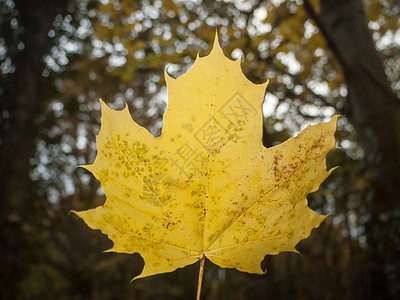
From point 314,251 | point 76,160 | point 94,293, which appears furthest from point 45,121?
point 314,251

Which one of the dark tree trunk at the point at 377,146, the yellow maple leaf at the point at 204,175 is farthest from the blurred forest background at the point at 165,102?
the yellow maple leaf at the point at 204,175

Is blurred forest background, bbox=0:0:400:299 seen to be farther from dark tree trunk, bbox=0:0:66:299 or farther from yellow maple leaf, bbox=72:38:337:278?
yellow maple leaf, bbox=72:38:337:278

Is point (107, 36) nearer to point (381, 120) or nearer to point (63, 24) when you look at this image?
point (63, 24)

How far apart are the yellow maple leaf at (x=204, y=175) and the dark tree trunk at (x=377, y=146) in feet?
4.77

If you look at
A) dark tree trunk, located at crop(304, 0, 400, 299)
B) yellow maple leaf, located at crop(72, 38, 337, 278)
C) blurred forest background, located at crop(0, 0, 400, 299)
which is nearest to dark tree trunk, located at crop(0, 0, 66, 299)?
blurred forest background, located at crop(0, 0, 400, 299)

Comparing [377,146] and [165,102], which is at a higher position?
[165,102]

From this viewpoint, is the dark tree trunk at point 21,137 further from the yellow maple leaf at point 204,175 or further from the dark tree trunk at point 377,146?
the dark tree trunk at point 377,146

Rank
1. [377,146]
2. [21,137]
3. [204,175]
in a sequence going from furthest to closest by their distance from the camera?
[21,137] < [377,146] < [204,175]

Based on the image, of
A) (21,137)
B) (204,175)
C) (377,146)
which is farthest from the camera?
(21,137)

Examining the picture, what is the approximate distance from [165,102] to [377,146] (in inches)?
73.3

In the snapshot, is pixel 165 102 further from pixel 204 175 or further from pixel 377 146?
pixel 204 175

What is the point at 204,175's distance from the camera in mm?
481

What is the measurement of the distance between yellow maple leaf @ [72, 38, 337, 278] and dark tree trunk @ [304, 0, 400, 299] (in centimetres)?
145

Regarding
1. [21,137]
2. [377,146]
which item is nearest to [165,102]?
[21,137]
